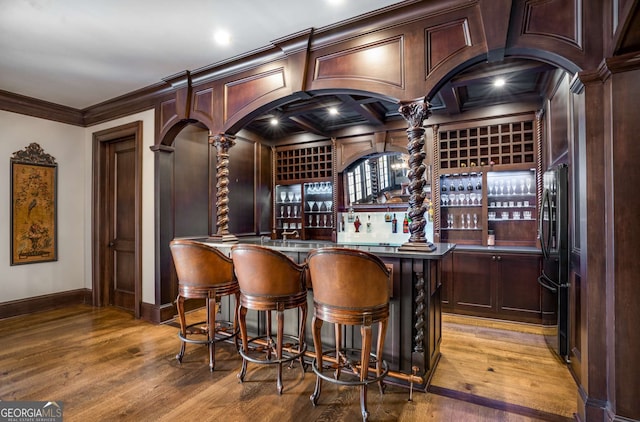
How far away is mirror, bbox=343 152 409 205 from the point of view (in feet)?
16.7

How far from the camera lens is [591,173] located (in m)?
1.94

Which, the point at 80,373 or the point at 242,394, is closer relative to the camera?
the point at 242,394

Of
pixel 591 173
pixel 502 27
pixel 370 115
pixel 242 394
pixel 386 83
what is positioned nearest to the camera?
pixel 591 173

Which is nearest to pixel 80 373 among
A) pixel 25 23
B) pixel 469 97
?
pixel 25 23

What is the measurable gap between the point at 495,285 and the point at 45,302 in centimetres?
595

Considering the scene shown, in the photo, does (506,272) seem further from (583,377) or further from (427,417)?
(427,417)

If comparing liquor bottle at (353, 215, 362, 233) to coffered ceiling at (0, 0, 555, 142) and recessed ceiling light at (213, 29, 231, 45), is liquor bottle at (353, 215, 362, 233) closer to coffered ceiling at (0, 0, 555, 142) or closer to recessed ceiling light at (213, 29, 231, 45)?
coffered ceiling at (0, 0, 555, 142)

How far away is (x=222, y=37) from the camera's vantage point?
9.43ft

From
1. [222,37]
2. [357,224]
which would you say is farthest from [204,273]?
[357,224]

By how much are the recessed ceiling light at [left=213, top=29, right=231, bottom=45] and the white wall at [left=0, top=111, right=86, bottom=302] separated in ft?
10.7

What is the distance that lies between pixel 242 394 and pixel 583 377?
2.24 metres

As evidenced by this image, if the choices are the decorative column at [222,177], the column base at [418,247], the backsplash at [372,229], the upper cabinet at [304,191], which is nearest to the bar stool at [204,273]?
the decorative column at [222,177]

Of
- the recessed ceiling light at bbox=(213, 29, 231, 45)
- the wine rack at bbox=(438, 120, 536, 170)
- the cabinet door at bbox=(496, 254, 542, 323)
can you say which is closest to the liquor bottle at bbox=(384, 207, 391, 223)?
the wine rack at bbox=(438, 120, 536, 170)

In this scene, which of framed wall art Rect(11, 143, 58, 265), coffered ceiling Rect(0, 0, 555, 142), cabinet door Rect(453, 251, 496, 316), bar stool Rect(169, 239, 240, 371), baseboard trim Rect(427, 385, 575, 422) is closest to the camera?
baseboard trim Rect(427, 385, 575, 422)
